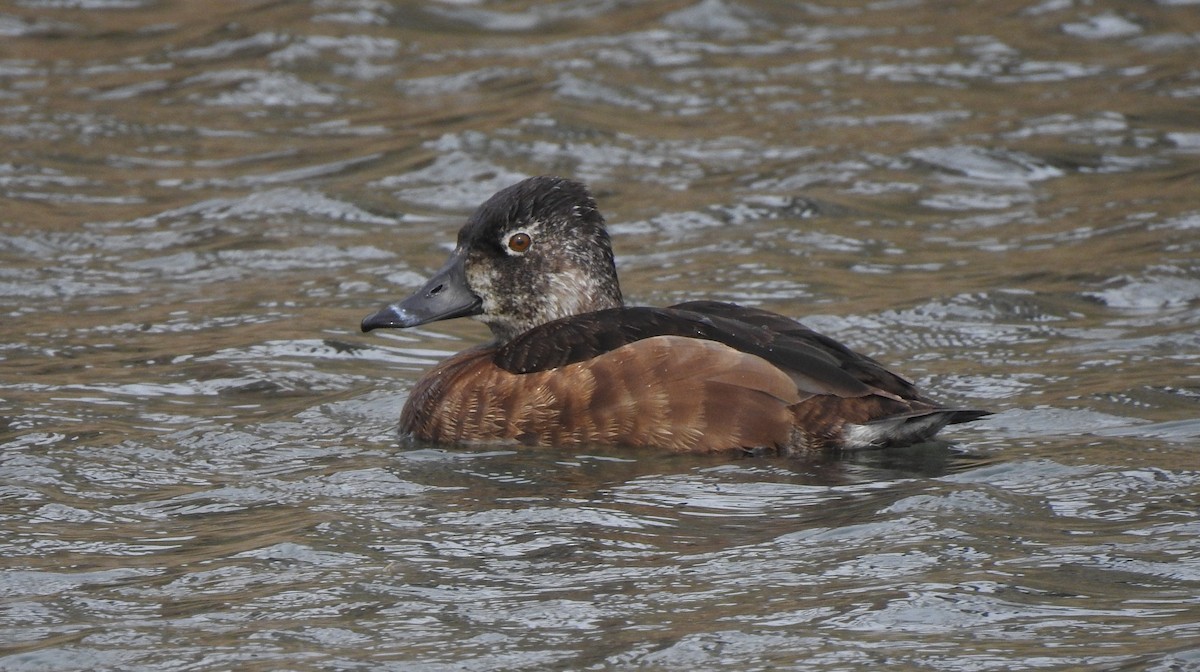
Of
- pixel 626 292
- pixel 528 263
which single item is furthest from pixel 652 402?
pixel 626 292

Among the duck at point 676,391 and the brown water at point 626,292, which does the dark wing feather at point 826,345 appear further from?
the brown water at point 626,292

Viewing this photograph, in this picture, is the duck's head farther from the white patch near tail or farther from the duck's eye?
the white patch near tail

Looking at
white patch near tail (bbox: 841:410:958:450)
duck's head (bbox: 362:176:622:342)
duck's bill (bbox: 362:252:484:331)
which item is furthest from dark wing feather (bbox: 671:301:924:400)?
duck's bill (bbox: 362:252:484:331)

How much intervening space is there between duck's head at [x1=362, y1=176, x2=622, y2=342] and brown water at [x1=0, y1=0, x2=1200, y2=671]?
0.51 m

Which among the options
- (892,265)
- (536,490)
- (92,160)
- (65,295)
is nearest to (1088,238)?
(892,265)

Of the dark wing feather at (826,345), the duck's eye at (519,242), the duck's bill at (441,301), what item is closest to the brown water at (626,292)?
the dark wing feather at (826,345)

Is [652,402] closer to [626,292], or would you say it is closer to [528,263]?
[528,263]

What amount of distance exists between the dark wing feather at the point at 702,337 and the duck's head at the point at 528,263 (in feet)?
1.83

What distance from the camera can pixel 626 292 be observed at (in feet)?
30.3

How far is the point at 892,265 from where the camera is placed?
950cm

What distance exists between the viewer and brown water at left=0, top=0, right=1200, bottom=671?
4.67 meters

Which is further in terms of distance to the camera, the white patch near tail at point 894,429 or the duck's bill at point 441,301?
the duck's bill at point 441,301

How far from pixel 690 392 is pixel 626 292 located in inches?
116

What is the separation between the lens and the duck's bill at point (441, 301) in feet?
23.9
